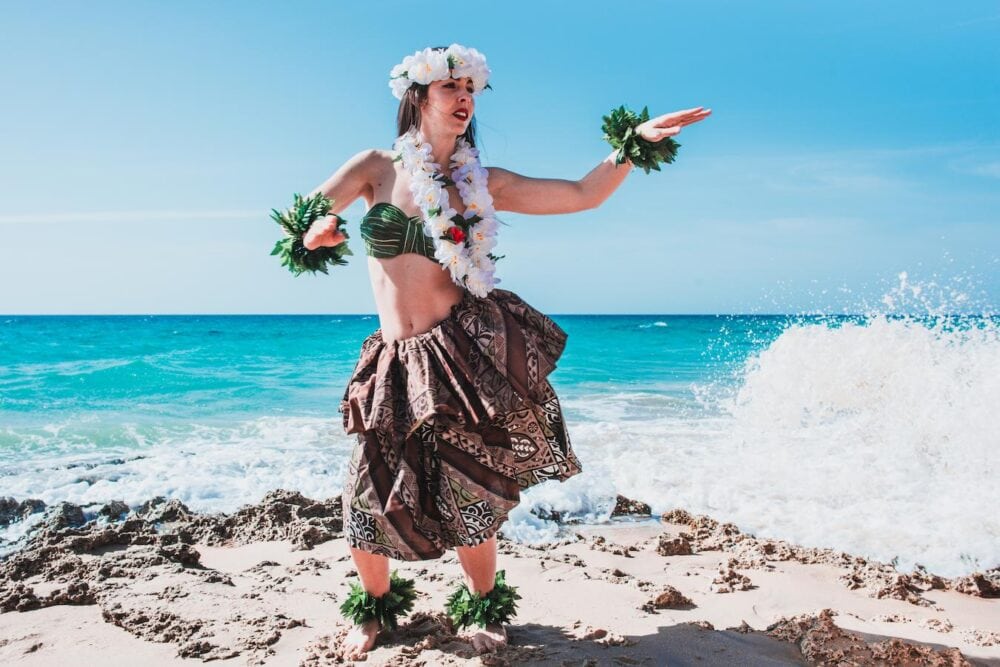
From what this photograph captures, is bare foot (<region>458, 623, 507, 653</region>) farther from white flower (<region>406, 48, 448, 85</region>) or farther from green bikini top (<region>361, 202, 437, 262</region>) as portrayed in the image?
white flower (<region>406, 48, 448, 85</region>)

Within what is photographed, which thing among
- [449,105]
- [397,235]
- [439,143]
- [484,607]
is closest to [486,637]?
[484,607]

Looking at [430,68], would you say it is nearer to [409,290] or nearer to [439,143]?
[439,143]

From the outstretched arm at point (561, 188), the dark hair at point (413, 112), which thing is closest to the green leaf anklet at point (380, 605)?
the outstretched arm at point (561, 188)

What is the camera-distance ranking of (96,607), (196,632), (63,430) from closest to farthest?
(196,632) → (96,607) → (63,430)

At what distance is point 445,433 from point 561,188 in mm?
1019

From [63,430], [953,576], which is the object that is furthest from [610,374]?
[953,576]

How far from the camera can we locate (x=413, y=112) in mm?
2846

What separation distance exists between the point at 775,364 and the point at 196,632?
1007cm

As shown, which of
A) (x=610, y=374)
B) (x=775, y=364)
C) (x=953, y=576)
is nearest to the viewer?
(x=953, y=576)

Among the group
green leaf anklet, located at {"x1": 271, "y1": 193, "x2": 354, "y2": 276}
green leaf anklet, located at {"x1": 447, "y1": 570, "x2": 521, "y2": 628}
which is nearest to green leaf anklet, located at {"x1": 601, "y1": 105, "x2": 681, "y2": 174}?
green leaf anklet, located at {"x1": 271, "y1": 193, "x2": 354, "y2": 276}

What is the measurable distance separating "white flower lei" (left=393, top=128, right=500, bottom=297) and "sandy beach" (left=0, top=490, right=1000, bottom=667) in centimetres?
131

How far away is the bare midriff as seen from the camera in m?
2.64

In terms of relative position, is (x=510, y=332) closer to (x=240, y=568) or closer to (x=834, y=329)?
(x=240, y=568)

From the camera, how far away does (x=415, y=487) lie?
2.53m
